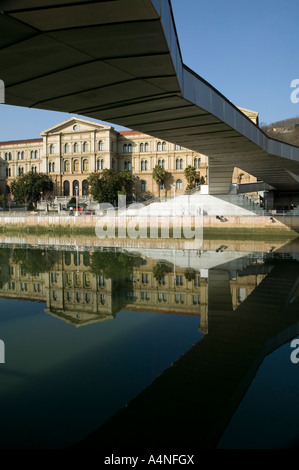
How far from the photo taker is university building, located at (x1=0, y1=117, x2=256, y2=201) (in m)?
64.8

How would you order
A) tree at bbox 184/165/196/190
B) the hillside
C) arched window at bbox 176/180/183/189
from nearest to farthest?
tree at bbox 184/165/196/190, arched window at bbox 176/180/183/189, the hillside

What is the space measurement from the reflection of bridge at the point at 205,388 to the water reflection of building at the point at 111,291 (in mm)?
872

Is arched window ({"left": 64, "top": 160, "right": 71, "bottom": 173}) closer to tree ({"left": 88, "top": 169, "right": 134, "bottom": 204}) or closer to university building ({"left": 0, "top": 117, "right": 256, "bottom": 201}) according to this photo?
university building ({"left": 0, "top": 117, "right": 256, "bottom": 201})

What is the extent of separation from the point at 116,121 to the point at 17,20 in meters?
5.56

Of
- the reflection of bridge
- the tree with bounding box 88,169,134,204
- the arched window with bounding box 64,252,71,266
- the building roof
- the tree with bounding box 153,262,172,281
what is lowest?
the reflection of bridge

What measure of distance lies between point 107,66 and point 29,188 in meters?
59.0

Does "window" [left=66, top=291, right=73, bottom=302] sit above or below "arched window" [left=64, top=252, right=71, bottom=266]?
below

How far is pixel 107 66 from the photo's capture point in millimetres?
5715

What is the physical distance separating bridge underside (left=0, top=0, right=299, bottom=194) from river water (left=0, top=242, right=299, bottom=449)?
4.56 metres

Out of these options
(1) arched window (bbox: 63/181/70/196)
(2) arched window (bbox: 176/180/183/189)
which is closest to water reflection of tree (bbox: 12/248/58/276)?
(2) arched window (bbox: 176/180/183/189)

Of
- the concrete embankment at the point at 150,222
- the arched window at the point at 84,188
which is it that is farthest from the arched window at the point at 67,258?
the arched window at the point at 84,188

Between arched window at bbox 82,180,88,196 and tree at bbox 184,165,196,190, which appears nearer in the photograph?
tree at bbox 184,165,196,190

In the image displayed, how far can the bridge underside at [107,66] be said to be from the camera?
4113mm

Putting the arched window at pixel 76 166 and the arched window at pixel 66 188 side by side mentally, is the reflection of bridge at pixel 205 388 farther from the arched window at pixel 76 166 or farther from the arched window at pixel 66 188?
the arched window at pixel 76 166
